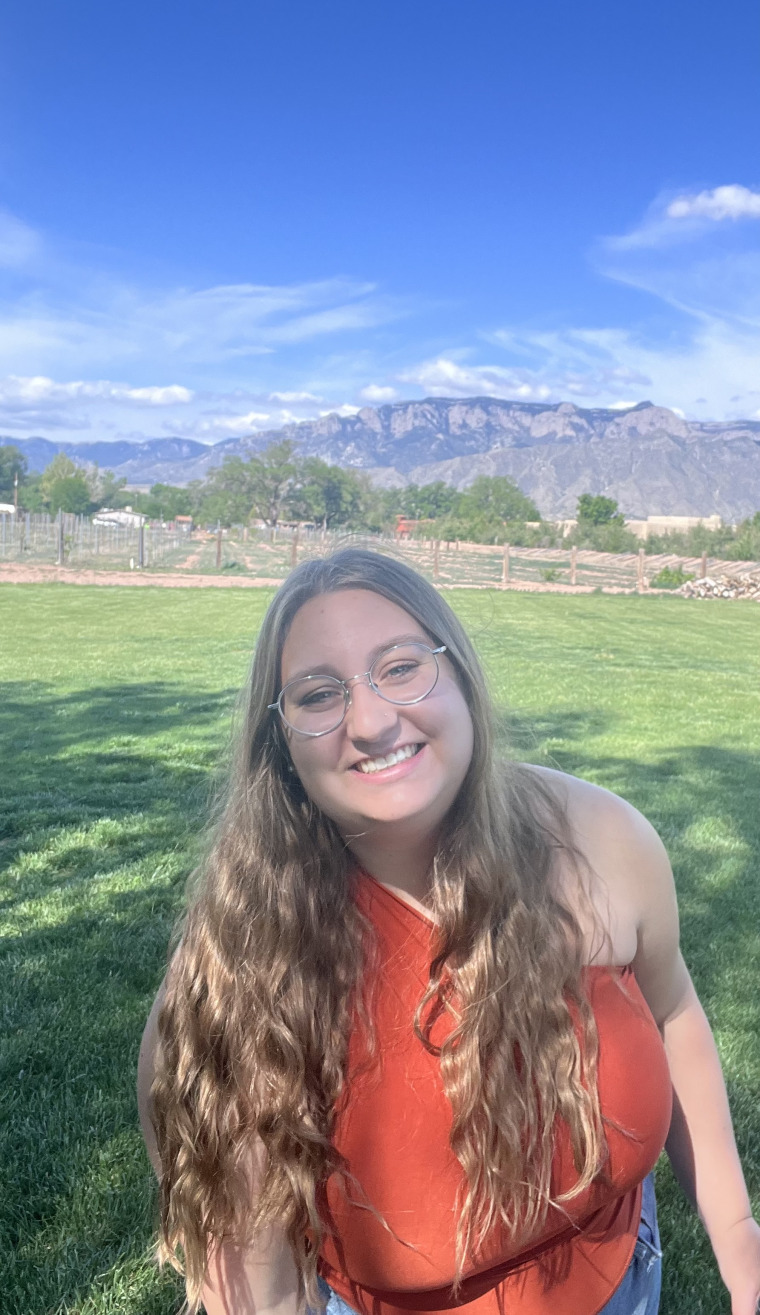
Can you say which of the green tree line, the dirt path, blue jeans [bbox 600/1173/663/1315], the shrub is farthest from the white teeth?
the green tree line

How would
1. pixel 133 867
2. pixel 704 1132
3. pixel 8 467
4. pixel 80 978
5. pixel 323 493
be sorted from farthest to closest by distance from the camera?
pixel 8 467, pixel 323 493, pixel 133 867, pixel 80 978, pixel 704 1132

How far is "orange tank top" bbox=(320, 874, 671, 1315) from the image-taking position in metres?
1.34

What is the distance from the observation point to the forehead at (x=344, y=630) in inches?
55.2

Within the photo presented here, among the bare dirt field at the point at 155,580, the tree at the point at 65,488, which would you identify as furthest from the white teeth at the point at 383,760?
the tree at the point at 65,488

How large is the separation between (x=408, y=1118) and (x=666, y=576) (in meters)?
34.5

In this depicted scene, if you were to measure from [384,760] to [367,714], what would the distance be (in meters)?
0.07

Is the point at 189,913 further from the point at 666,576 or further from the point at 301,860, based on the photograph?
the point at 666,576

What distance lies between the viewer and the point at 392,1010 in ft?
4.49

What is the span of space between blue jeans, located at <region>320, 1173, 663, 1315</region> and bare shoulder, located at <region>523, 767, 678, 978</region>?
0.49m

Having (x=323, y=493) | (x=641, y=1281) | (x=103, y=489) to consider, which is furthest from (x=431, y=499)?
(x=641, y=1281)

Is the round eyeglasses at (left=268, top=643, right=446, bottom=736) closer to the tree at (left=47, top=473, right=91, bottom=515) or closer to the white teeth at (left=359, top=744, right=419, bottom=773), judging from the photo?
the white teeth at (left=359, top=744, right=419, bottom=773)

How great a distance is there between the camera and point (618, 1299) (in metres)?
1.58

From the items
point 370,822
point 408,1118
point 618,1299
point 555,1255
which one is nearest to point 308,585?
point 370,822

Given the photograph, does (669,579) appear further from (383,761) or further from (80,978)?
(383,761)
